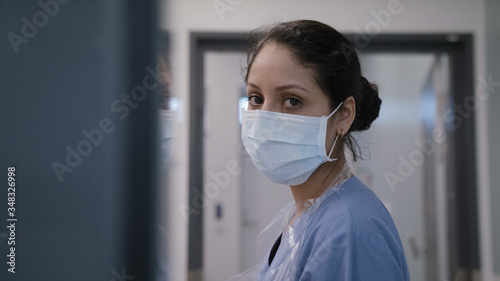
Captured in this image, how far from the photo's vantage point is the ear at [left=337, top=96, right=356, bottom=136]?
0.80 meters

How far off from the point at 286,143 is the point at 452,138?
1724 millimetres

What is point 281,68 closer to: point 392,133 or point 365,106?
point 365,106

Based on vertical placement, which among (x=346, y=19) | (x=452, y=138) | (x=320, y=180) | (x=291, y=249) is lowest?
(x=291, y=249)

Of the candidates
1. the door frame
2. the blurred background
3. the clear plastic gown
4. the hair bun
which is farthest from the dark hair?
the door frame

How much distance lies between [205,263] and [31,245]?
1936 millimetres

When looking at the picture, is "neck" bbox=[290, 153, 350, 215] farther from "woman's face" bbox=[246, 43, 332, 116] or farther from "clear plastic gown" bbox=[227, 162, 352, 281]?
"woman's face" bbox=[246, 43, 332, 116]

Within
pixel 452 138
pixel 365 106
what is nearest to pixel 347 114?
pixel 365 106

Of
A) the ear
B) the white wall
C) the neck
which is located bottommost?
the neck

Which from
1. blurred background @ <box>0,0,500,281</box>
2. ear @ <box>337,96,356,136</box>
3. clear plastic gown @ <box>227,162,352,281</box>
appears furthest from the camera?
blurred background @ <box>0,0,500,281</box>

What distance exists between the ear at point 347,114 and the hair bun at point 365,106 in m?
0.03

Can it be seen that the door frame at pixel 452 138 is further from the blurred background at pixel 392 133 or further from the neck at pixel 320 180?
the neck at pixel 320 180

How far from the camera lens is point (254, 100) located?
83 cm

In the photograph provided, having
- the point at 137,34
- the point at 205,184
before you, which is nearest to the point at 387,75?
the point at 205,184

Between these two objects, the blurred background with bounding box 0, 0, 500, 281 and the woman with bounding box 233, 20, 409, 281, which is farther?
the blurred background with bounding box 0, 0, 500, 281
